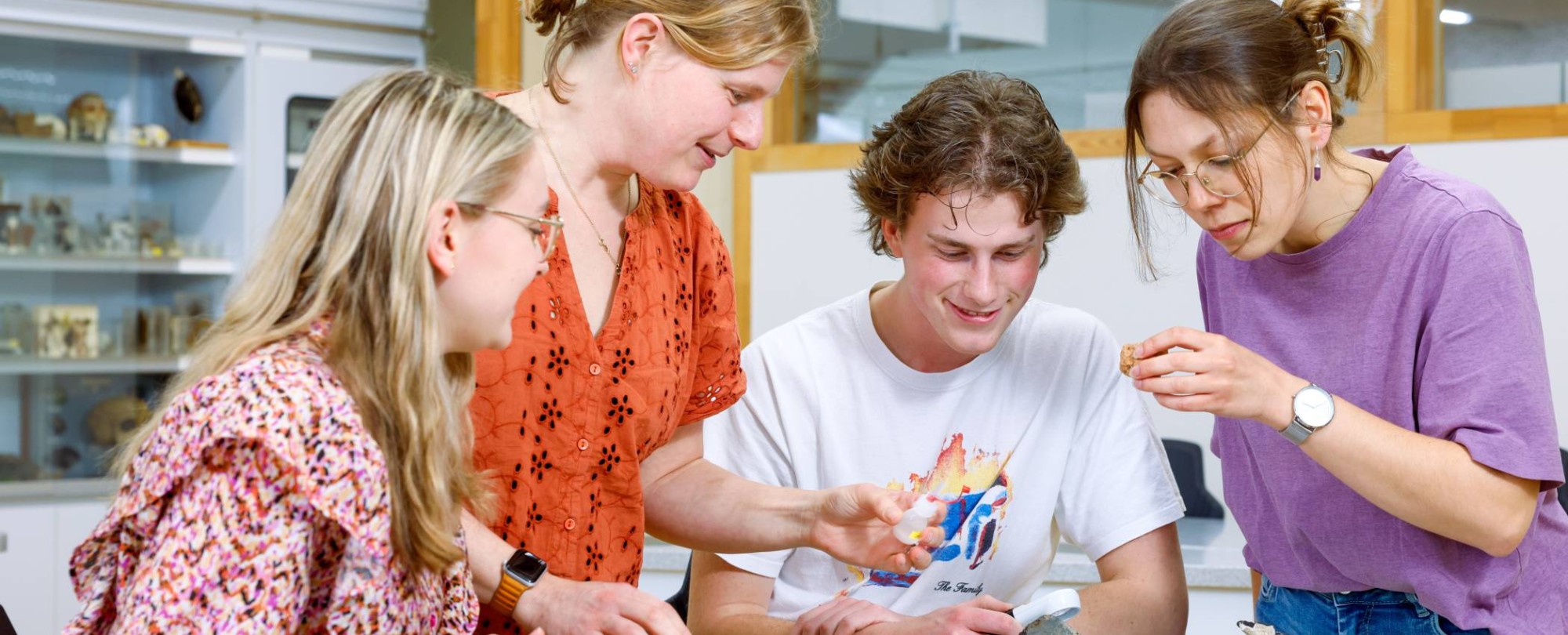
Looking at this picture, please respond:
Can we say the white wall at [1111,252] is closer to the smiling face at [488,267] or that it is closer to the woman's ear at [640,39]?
the woman's ear at [640,39]

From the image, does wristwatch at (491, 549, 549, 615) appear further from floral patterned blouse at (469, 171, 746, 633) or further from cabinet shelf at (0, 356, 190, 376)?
cabinet shelf at (0, 356, 190, 376)

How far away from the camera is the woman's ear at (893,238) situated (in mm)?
1541

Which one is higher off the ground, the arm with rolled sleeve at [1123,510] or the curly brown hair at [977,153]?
the curly brown hair at [977,153]

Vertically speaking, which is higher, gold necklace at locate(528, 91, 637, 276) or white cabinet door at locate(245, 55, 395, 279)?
white cabinet door at locate(245, 55, 395, 279)

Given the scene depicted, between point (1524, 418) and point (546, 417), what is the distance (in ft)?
2.92

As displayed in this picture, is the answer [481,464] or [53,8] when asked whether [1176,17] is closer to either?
[481,464]

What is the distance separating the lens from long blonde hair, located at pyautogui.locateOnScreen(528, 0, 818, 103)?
118 cm

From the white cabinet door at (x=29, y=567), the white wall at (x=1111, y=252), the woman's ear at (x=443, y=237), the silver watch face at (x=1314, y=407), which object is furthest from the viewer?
the white cabinet door at (x=29, y=567)

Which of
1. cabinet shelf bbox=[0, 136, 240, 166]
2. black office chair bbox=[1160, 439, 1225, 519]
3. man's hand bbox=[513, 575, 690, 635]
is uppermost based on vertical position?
cabinet shelf bbox=[0, 136, 240, 166]

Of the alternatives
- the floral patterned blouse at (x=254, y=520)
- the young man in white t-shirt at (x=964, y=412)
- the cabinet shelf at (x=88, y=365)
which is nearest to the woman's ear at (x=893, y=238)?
the young man in white t-shirt at (x=964, y=412)

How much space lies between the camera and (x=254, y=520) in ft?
2.60

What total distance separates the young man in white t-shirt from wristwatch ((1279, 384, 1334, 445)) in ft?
1.17

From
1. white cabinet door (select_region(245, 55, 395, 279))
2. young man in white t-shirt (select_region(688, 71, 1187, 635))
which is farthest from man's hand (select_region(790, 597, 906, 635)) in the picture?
white cabinet door (select_region(245, 55, 395, 279))

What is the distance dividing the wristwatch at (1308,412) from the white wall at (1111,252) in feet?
4.23
